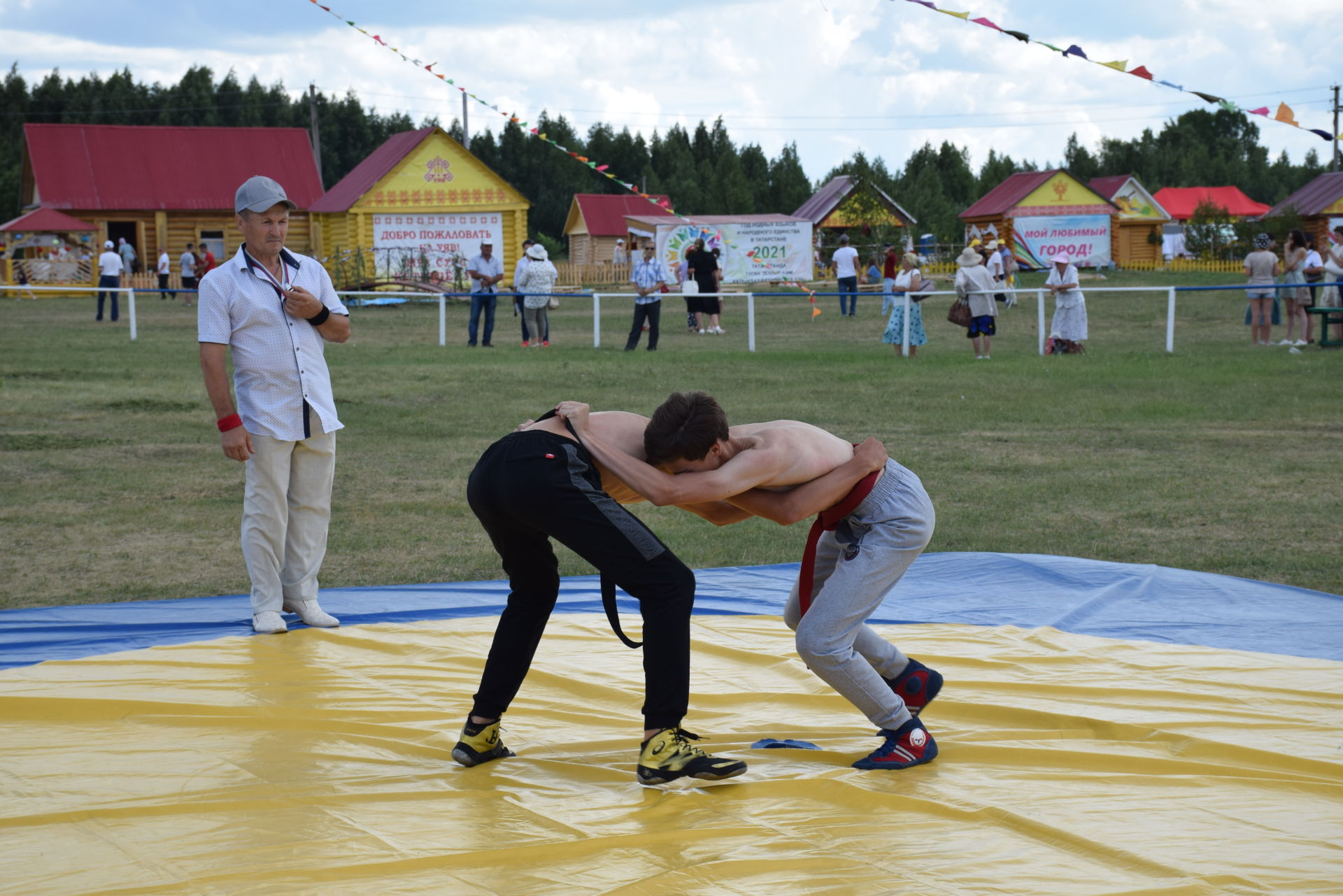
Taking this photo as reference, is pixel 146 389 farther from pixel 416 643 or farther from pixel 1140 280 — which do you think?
pixel 1140 280

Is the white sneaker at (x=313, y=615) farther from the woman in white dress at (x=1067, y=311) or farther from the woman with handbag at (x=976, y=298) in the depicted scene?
the woman in white dress at (x=1067, y=311)

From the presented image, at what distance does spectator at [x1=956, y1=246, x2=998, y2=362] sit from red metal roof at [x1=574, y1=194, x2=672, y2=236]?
1183 inches

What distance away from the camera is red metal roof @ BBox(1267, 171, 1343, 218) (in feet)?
156

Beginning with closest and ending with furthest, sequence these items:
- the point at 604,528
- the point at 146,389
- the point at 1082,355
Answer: the point at 604,528
the point at 146,389
the point at 1082,355

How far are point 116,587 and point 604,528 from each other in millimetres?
3780

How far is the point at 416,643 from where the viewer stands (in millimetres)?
5176

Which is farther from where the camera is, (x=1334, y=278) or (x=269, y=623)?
(x=1334, y=278)

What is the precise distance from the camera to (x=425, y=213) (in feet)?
120

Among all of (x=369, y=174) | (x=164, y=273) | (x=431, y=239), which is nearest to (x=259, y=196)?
(x=164, y=273)

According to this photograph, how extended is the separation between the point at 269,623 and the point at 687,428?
100 inches

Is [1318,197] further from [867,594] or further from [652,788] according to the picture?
[652,788]

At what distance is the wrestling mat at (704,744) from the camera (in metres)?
2.98

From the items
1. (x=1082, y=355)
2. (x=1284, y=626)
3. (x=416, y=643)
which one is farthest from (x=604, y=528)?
(x=1082, y=355)

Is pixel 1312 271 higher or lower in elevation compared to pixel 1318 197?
lower
